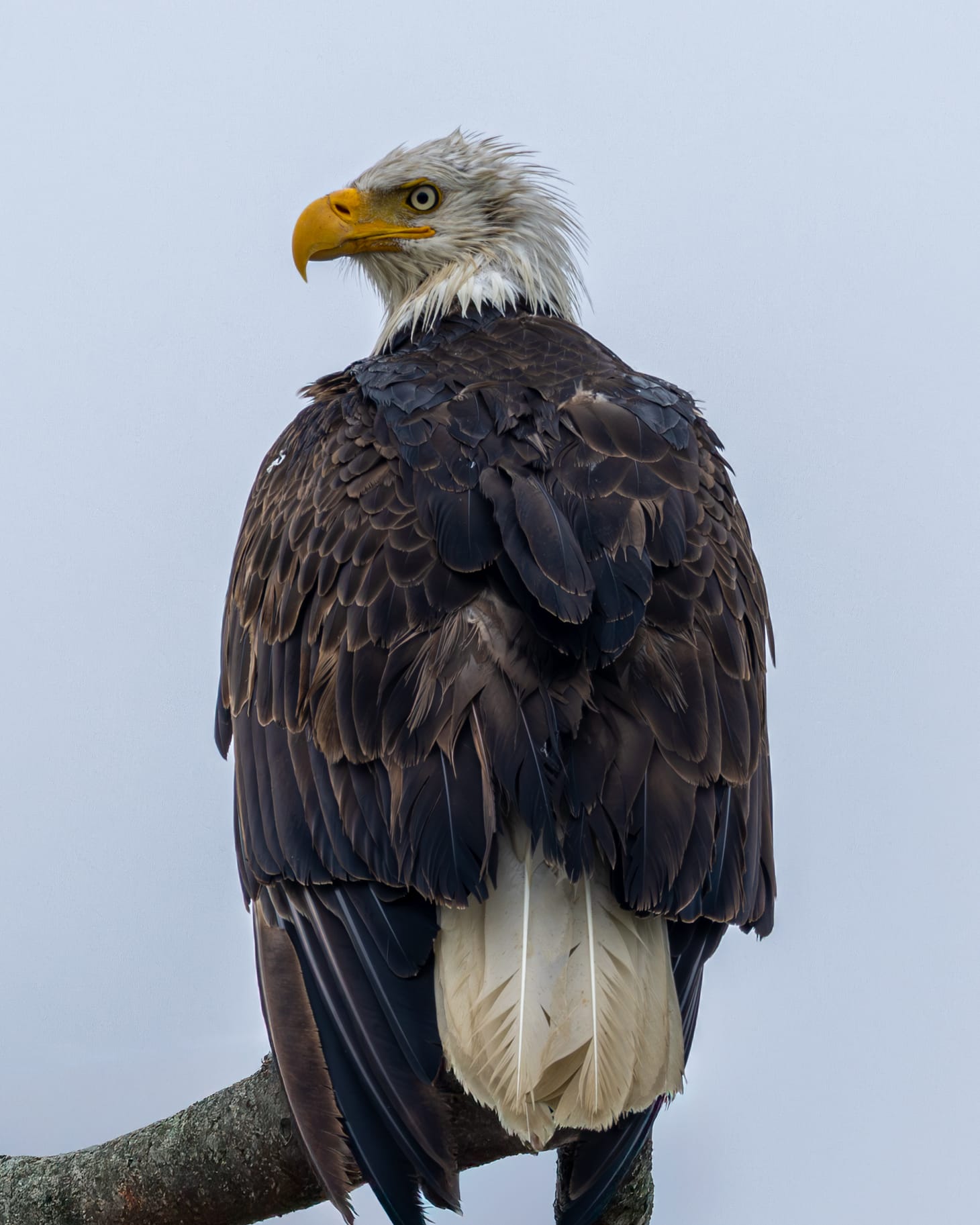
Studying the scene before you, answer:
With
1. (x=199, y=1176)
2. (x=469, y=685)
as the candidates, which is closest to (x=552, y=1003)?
(x=469, y=685)

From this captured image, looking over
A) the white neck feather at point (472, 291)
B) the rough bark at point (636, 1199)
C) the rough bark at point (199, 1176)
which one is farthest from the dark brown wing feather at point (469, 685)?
the white neck feather at point (472, 291)

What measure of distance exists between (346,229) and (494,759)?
2457 millimetres

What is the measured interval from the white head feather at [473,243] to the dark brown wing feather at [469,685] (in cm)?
95

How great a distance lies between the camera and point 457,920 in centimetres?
280

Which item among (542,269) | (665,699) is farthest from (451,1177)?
(542,269)

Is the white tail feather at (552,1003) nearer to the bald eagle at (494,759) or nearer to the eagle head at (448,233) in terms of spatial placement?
the bald eagle at (494,759)

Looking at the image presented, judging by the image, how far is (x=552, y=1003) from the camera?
2686 millimetres

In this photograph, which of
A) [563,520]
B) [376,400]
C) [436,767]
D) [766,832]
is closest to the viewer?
[436,767]

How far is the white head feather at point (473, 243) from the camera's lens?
184 inches

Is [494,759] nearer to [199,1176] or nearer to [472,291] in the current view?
[199,1176]

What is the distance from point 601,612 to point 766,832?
763 millimetres

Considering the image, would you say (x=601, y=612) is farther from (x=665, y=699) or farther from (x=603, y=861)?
(x=603, y=861)

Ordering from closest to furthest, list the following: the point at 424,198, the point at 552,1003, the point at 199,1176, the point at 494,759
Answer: the point at 552,1003 < the point at 494,759 < the point at 199,1176 < the point at 424,198

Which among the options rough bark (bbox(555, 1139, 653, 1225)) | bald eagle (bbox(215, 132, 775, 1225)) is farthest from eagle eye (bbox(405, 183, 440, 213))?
rough bark (bbox(555, 1139, 653, 1225))
